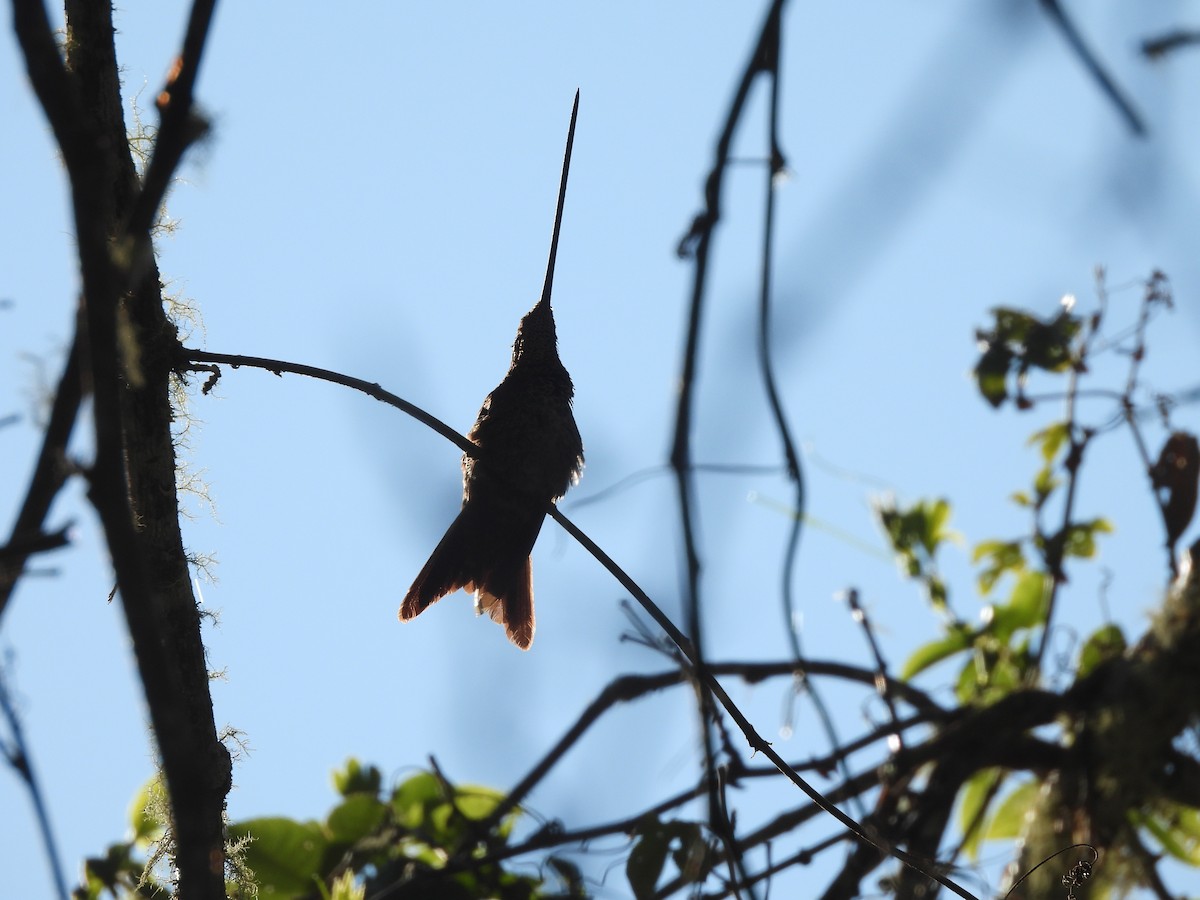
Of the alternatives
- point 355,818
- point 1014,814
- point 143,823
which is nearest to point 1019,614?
point 1014,814

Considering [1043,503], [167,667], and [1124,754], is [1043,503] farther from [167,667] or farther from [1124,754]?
[167,667]

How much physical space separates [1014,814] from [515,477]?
69.8 inches

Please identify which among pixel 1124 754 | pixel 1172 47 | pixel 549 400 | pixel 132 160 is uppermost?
pixel 549 400

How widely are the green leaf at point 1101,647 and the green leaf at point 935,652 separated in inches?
11.7

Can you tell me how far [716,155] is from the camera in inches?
58.1

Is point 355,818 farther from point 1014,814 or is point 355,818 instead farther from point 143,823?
point 1014,814

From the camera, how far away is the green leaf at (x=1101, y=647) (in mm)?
3201

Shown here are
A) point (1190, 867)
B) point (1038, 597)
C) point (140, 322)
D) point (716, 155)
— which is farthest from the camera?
point (1038, 597)

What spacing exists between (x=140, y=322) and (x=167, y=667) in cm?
114

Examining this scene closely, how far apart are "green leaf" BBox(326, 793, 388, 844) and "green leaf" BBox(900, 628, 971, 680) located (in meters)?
1.47

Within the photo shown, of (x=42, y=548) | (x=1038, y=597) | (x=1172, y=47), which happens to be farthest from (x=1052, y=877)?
(x=42, y=548)

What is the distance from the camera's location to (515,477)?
3963mm

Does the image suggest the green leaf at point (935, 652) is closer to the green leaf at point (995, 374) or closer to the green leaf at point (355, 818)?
the green leaf at point (995, 374)

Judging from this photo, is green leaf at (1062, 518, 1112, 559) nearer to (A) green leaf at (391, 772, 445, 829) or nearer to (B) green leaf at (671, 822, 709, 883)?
(B) green leaf at (671, 822, 709, 883)
